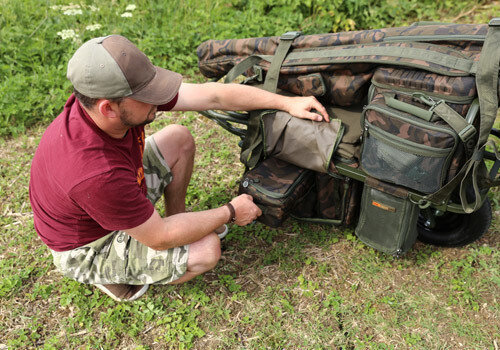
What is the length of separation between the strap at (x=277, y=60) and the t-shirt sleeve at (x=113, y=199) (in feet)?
4.04

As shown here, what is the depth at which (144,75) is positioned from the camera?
7.73ft

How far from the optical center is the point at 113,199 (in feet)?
7.76

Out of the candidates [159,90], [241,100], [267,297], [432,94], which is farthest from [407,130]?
[267,297]

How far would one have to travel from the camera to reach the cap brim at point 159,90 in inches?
93.5

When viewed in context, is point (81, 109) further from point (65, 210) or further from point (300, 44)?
point (300, 44)

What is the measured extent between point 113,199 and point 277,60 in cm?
151

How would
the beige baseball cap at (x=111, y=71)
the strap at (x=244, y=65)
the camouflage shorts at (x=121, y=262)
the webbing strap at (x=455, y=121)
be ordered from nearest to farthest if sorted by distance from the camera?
the beige baseball cap at (x=111, y=71), the webbing strap at (x=455, y=121), the camouflage shorts at (x=121, y=262), the strap at (x=244, y=65)

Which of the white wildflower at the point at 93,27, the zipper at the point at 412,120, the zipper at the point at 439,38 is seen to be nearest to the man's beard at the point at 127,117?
the zipper at the point at 412,120

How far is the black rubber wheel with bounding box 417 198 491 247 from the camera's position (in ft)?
10.6

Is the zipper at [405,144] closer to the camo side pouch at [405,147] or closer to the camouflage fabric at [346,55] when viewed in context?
the camo side pouch at [405,147]

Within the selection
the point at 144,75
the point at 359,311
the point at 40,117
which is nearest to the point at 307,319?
the point at 359,311

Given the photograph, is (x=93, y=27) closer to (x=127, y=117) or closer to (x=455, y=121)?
(x=127, y=117)

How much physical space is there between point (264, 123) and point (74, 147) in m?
1.32

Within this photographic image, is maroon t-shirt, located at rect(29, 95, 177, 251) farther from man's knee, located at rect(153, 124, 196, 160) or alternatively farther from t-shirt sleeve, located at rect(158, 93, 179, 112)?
man's knee, located at rect(153, 124, 196, 160)
